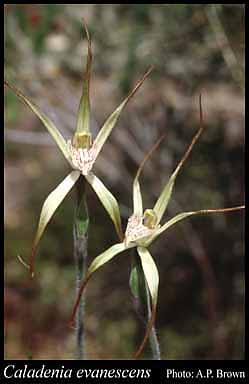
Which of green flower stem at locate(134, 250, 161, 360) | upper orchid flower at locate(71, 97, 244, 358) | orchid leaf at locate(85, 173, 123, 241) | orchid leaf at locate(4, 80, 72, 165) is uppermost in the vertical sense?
orchid leaf at locate(4, 80, 72, 165)

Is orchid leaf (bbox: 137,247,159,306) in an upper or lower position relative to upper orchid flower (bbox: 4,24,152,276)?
lower

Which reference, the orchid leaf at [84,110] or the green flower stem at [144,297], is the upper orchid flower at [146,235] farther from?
the orchid leaf at [84,110]

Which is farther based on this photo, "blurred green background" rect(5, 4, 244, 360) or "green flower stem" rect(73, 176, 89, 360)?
"blurred green background" rect(5, 4, 244, 360)

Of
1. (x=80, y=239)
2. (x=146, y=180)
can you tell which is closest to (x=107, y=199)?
(x=80, y=239)

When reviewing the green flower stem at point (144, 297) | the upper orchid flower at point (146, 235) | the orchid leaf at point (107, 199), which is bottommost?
the green flower stem at point (144, 297)

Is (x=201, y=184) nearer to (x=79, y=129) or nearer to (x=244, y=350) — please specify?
(x=244, y=350)

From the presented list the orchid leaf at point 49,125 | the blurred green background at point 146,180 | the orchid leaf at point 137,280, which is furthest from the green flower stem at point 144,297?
the blurred green background at point 146,180

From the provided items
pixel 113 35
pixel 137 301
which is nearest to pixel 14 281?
pixel 113 35

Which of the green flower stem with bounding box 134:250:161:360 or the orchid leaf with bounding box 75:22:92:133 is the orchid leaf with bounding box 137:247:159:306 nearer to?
the green flower stem with bounding box 134:250:161:360

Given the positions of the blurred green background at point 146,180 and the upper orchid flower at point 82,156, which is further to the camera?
the blurred green background at point 146,180

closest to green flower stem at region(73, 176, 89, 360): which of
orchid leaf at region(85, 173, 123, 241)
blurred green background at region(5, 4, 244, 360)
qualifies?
orchid leaf at region(85, 173, 123, 241)
